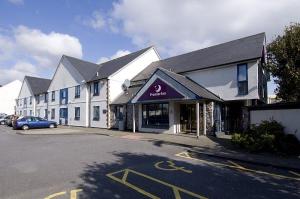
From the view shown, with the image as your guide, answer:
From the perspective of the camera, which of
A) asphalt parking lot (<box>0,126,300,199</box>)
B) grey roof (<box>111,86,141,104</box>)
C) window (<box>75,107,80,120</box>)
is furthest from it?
window (<box>75,107,80,120</box>)

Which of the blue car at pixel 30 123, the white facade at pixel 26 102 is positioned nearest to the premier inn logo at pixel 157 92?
the blue car at pixel 30 123

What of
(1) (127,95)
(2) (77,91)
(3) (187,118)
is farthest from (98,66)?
(3) (187,118)

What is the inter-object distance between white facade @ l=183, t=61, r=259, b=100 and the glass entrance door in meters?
2.31

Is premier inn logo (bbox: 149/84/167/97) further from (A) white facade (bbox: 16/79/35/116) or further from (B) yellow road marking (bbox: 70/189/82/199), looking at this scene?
(A) white facade (bbox: 16/79/35/116)

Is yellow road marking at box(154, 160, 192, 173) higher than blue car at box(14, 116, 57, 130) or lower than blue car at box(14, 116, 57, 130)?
lower

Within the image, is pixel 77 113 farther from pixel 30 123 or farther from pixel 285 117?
pixel 285 117

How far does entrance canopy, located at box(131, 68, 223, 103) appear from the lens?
60.8 feet

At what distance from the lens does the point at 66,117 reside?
35562 millimetres

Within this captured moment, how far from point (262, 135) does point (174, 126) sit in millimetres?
8830

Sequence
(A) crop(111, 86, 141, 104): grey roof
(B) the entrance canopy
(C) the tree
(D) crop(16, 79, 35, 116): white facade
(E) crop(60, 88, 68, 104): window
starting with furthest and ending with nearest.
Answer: (D) crop(16, 79, 35, 116): white facade
(E) crop(60, 88, 68, 104): window
(A) crop(111, 86, 141, 104): grey roof
(B) the entrance canopy
(C) the tree

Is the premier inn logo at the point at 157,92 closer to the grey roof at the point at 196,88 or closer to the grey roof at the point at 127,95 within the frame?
the grey roof at the point at 196,88

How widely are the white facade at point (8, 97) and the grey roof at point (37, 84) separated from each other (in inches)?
532

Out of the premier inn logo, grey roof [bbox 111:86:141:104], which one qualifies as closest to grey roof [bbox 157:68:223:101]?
the premier inn logo

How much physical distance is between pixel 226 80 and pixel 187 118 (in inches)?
179
